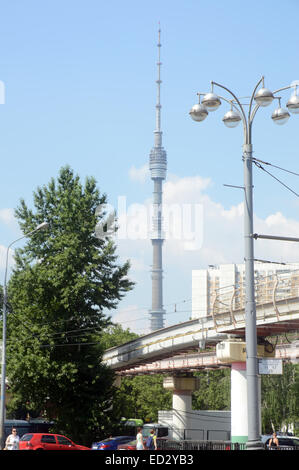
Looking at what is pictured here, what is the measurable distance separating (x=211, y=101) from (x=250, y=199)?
9.62 feet

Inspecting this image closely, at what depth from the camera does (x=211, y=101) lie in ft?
61.7

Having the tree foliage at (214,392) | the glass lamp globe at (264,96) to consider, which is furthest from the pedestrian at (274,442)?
the tree foliage at (214,392)

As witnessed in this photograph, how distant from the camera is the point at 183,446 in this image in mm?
34844

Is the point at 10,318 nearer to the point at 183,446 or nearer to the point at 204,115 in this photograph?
the point at 183,446

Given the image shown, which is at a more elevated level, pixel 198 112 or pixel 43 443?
pixel 198 112

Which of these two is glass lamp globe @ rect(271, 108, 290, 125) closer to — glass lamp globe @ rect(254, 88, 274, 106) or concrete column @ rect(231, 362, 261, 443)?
glass lamp globe @ rect(254, 88, 274, 106)

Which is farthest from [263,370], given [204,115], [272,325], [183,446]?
[183,446]

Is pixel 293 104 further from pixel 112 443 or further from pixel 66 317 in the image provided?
pixel 66 317

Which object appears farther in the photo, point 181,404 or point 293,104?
point 181,404

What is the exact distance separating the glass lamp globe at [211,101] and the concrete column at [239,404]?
724 inches

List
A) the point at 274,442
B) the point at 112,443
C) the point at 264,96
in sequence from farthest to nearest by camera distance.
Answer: the point at 112,443 → the point at 274,442 → the point at 264,96

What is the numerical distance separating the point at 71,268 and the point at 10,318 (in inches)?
243

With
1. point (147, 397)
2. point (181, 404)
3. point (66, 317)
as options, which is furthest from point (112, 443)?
Answer: point (147, 397)

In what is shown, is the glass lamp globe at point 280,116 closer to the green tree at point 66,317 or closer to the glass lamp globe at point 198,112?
the glass lamp globe at point 198,112
